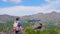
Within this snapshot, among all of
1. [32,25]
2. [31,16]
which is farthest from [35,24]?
[31,16]

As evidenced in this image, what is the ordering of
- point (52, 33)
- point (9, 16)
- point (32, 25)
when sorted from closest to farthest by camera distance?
point (52, 33)
point (32, 25)
point (9, 16)

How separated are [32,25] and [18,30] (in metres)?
6.36

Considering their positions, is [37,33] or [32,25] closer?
[37,33]

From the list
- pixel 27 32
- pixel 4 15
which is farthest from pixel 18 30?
pixel 4 15

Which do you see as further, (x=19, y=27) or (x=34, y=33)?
(x=34, y=33)

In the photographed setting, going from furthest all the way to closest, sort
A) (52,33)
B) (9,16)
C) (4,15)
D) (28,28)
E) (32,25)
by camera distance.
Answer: (4,15)
(9,16)
(32,25)
(28,28)
(52,33)

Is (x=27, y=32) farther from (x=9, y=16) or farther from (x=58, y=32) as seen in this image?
(x=9, y=16)

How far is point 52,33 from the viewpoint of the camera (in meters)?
16.8

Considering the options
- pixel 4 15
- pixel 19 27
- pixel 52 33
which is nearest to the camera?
pixel 19 27

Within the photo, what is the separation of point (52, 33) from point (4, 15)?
37.7ft

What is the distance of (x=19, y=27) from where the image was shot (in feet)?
42.7

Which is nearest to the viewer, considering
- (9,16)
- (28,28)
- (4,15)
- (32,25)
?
(28,28)

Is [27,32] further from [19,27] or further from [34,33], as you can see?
[19,27]

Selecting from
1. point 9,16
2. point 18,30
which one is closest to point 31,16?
point 9,16
